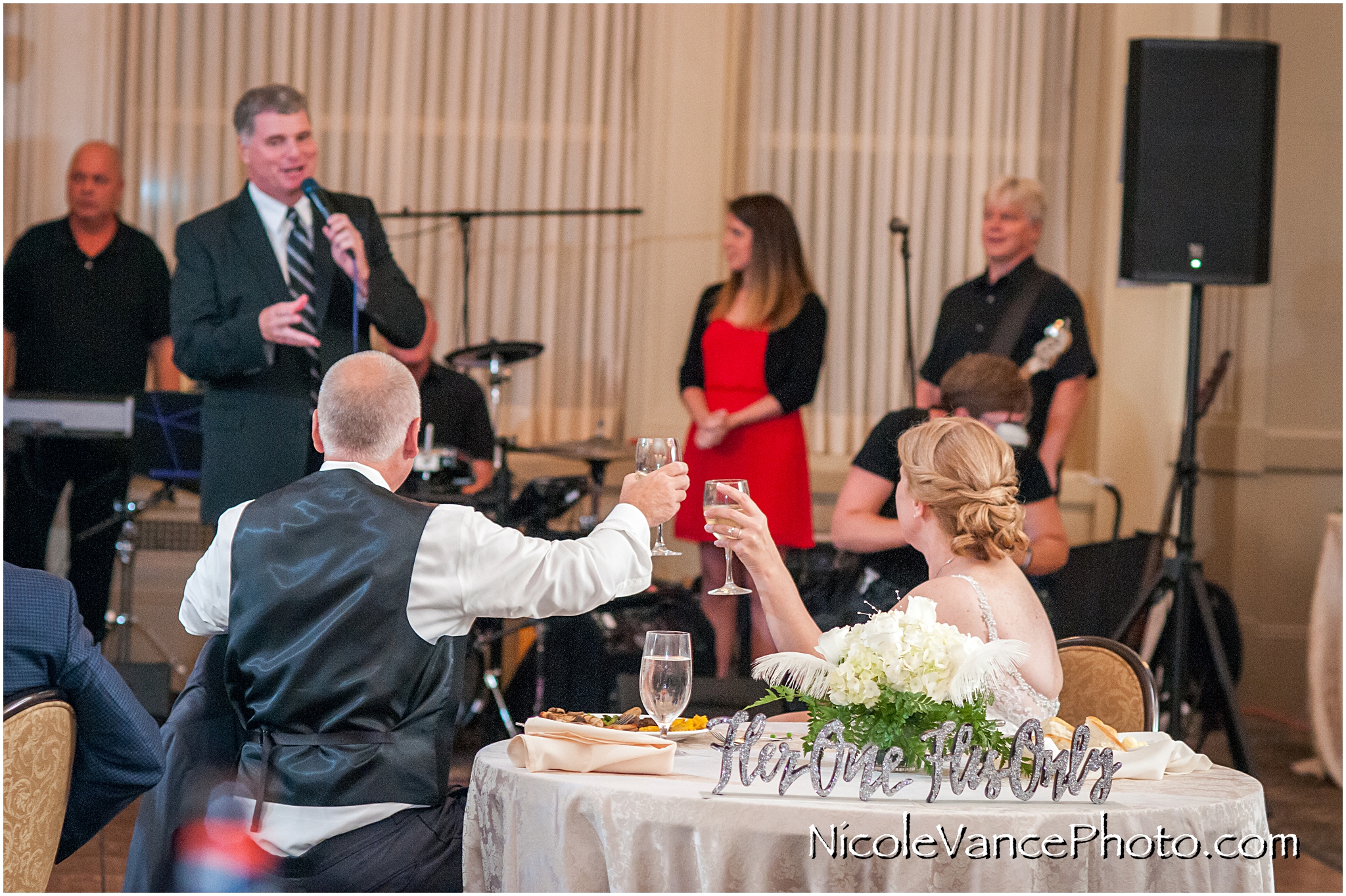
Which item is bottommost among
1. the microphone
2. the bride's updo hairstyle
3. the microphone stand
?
the bride's updo hairstyle

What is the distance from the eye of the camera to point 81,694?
1795 millimetres

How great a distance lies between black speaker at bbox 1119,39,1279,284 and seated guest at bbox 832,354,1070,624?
1013mm

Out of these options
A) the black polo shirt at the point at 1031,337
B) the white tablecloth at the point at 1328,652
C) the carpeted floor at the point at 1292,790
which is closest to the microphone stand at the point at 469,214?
the black polo shirt at the point at 1031,337

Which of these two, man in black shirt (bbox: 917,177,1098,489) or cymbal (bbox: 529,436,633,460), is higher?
man in black shirt (bbox: 917,177,1098,489)

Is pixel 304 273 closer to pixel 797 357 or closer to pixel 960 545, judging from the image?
pixel 797 357

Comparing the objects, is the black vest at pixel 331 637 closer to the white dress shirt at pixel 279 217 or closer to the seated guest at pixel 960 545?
the seated guest at pixel 960 545

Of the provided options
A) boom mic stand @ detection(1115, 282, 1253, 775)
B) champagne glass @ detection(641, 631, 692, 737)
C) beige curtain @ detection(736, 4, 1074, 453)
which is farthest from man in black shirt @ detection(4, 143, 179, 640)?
boom mic stand @ detection(1115, 282, 1253, 775)

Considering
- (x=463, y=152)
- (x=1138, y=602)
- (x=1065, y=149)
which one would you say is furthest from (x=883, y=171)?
(x=1138, y=602)

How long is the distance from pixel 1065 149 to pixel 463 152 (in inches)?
106

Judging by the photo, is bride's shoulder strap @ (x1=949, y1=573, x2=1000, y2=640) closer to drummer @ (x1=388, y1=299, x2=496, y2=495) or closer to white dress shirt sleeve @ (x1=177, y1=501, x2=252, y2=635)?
white dress shirt sleeve @ (x1=177, y1=501, x2=252, y2=635)

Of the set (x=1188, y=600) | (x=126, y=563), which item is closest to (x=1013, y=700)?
(x=1188, y=600)

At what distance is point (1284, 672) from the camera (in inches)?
225

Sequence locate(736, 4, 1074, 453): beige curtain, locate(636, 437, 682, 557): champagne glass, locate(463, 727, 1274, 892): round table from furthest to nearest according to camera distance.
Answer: locate(736, 4, 1074, 453): beige curtain < locate(636, 437, 682, 557): champagne glass < locate(463, 727, 1274, 892): round table

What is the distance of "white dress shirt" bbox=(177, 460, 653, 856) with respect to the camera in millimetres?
1968
